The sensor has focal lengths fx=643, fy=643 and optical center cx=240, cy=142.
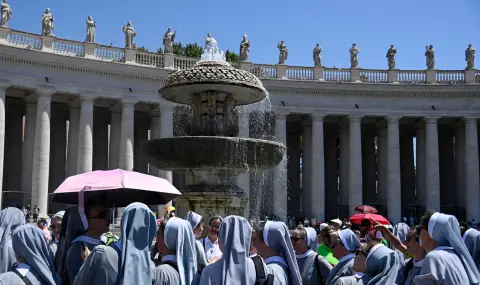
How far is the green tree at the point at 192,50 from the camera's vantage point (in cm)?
8631

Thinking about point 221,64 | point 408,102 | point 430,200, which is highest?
point 408,102

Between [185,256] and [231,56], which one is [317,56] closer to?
[231,56]

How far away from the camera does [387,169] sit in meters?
64.2

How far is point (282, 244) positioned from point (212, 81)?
12472 millimetres

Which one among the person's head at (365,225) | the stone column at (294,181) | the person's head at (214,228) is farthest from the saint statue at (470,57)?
the person's head at (214,228)

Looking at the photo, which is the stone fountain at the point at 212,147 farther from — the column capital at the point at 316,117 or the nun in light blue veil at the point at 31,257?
the column capital at the point at 316,117

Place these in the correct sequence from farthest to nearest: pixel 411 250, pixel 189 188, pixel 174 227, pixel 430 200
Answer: pixel 430 200 → pixel 189 188 → pixel 411 250 → pixel 174 227

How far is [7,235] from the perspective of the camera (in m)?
11.3

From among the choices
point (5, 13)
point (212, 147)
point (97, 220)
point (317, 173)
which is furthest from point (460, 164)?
point (97, 220)

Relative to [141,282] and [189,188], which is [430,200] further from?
[141,282]

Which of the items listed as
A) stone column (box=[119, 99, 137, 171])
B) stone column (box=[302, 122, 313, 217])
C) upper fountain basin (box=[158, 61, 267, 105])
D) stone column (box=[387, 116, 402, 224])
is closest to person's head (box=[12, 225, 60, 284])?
upper fountain basin (box=[158, 61, 267, 105])

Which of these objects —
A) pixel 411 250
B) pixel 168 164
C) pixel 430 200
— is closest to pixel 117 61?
pixel 430 200

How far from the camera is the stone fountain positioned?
20578mm

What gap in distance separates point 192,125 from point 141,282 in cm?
1457
